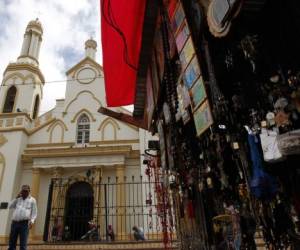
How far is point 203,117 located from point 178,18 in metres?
1.02

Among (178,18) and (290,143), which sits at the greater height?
(178,18)

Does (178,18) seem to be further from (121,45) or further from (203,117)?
(121,45)

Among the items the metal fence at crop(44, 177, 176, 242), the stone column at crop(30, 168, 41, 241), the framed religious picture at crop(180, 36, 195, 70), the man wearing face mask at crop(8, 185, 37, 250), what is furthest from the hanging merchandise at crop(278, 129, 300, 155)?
the stone column at crop(30, 168, 41, 241)

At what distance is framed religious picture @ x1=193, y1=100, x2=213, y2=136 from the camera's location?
2.10 metres

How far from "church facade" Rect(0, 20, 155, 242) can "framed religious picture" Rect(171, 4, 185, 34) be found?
10.7 metres

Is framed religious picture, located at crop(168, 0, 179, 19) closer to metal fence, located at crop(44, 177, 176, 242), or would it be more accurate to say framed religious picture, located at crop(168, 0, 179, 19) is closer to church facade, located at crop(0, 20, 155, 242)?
metal fence, located at crop(44, 177, 176, 242)

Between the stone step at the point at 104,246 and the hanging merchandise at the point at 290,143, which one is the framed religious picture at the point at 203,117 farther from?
the stone step at the point at 104,246

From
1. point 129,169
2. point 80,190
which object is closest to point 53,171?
point 80,190

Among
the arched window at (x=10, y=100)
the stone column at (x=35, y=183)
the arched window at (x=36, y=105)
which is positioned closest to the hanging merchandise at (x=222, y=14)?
the stone column at (x=35, y=183)

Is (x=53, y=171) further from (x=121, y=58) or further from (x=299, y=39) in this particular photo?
(x=299, y=39)

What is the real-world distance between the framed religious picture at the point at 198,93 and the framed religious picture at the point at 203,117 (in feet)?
0.16

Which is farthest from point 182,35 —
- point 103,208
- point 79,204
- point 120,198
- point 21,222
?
point 79,204

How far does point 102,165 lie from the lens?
563 inches

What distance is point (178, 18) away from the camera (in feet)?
8.39
